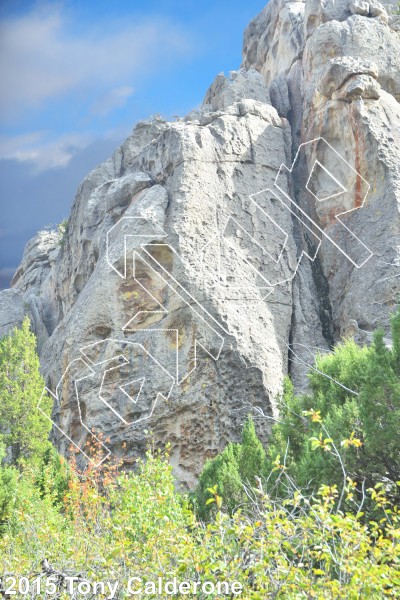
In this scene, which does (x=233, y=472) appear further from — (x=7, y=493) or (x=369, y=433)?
(x=7, y=493)

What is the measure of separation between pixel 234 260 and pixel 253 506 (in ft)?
33.8

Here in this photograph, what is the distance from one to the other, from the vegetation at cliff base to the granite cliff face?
1.66 m

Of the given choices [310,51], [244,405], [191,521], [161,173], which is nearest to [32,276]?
[161,173]

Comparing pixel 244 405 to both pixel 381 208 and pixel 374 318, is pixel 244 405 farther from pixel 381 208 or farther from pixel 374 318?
pixel 381 208

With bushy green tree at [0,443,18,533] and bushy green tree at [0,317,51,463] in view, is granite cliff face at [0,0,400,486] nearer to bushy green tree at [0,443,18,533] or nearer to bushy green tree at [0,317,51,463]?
bushy green tree at [0,317,51,463]

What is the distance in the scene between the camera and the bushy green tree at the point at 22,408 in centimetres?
1938

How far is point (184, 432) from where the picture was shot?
54.0 ft

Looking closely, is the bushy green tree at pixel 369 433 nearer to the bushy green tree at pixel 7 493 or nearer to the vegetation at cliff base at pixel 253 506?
the vegetation at cliff base at pixel 253 506

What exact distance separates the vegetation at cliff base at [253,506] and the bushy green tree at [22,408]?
33 mm

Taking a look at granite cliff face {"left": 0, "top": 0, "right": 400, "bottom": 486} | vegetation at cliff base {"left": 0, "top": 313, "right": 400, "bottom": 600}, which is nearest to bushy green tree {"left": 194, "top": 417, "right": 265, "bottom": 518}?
vegetation at cliff base {"left": 0, "top": 313, "right": 400, "bottom": 600}

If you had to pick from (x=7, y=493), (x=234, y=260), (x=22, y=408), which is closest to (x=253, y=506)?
(x=7, y=493)

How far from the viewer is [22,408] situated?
19609 mm

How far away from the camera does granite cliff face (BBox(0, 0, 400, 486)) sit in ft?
55.0

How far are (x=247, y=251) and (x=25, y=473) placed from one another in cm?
727
